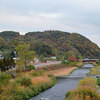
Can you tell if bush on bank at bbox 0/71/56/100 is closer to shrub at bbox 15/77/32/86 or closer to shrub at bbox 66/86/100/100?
shrub at bbox 15/77/32/86

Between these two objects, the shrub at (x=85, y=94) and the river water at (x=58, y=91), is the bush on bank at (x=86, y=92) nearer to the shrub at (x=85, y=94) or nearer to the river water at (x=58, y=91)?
the shrub at (x=85, y=94)

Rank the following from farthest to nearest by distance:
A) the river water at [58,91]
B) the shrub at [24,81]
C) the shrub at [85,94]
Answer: the shrub at [24,81] → the river water at [58,91] → the shrub at [85,94]

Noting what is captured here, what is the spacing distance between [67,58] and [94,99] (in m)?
123

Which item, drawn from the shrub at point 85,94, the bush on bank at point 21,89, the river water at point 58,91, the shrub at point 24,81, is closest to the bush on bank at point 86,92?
the shrub at point 85,94

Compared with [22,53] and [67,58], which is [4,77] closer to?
[22,53]

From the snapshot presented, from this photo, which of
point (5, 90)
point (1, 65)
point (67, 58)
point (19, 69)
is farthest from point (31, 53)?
point (67, 58)

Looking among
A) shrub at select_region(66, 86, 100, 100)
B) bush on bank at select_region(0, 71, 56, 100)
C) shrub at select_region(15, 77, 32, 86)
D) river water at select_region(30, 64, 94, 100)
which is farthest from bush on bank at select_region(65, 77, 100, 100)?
shrub at select_region(15, 77, 32, 86)

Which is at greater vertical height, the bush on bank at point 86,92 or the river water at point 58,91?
the bush on bank at point 86,92

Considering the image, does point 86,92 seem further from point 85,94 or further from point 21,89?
point 21,89

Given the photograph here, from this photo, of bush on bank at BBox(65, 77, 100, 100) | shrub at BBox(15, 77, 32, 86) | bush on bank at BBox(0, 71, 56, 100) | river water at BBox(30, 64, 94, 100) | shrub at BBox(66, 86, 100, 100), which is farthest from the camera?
shrub at BBox(15, 77, 32, 86)

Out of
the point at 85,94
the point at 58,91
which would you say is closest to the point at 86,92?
the point at 85,94

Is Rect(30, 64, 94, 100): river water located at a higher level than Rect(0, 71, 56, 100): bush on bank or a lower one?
lower

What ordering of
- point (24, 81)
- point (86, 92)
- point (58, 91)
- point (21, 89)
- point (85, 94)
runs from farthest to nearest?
1. point (58, 91)
2. point (24, 81)
3. point (21, 89)
4. point (86, 92)
5. point (85, 94)

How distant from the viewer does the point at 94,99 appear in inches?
1024
